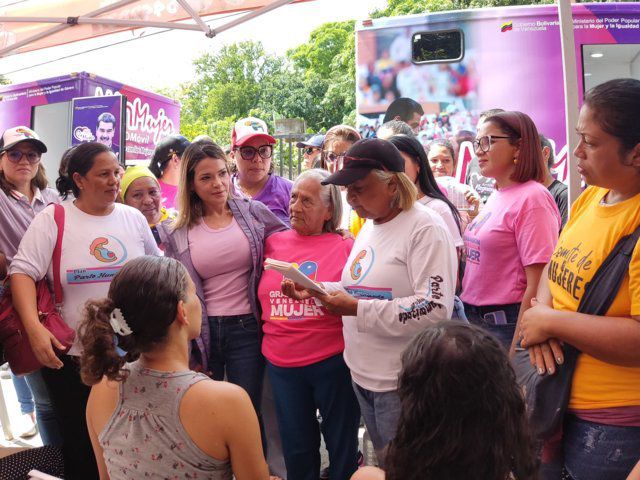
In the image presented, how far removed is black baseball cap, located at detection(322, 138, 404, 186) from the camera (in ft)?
8.09

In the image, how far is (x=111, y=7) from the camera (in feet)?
17.1

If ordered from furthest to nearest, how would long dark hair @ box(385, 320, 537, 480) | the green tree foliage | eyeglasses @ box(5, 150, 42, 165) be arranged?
the green tree foliage
eyeglasses @ box(5, 150, 42, 165)
long dark hair @ box(385, 320, 537, 480)

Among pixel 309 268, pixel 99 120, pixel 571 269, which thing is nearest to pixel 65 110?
pixel 99 120

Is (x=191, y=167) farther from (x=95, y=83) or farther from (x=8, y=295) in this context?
(x=95, y=83)

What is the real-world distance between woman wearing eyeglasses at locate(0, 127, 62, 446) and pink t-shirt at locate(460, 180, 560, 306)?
2271mm

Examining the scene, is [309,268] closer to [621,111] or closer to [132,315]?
[132,315]

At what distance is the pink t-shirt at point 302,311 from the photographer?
2.96 meters

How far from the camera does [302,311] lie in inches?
118

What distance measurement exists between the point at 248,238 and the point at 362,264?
90 centimetres

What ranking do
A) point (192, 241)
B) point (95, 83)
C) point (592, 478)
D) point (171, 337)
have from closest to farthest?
point (592, 478)
point (171, 337)
point (192, 241)
point (95, 83)

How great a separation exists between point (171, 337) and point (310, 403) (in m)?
1.39

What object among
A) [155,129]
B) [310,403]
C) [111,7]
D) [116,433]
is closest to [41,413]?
[310,403]

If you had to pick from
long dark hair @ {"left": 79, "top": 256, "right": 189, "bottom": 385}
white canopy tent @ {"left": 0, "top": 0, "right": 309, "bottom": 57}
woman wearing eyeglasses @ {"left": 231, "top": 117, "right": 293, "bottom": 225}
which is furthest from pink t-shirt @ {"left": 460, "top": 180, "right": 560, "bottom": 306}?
white canopy tent @ {"left": 0, "top": 0, "right": 309, "bottom": 57}

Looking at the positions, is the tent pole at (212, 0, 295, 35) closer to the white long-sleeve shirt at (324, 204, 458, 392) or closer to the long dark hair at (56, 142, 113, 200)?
the long dark hair at (56, 142, 113, 200)
